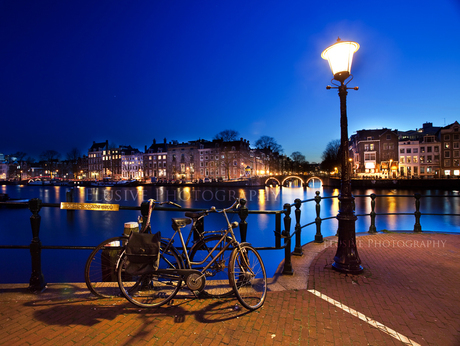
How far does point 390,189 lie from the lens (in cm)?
5219

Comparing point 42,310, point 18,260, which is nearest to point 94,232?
point 18,260

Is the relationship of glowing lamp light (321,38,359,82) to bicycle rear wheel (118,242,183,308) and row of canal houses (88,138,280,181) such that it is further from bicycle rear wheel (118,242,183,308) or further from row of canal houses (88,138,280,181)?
row of canal houses (88,138,280,181)

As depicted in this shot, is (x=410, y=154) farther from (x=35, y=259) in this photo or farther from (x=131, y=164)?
(x=131, y=164)

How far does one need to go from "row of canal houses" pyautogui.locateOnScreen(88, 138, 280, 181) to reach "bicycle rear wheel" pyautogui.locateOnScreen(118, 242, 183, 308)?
66.0 m

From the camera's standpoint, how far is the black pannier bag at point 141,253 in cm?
292

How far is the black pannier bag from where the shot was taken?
2920 mm

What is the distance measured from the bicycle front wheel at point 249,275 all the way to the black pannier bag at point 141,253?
948mm

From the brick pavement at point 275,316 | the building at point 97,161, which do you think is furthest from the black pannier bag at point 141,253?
the building at point 97,161

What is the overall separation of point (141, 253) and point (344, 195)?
3657 mm

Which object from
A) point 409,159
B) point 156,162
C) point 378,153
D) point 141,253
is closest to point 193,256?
point 141,253

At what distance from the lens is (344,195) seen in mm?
4660

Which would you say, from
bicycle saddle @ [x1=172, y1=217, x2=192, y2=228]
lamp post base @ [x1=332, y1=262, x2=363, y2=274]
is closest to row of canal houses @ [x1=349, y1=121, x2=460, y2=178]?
lamp post base @ [x1=332, y1=262, x2=363, y2=274]

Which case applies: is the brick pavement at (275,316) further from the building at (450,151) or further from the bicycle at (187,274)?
the building at (450,151)

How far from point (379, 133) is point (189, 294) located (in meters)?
78.7
